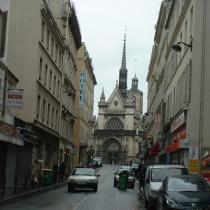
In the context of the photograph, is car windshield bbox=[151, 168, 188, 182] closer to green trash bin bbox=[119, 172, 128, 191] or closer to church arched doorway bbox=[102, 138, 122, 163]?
green trash bin bbox=[119, 172, 128, 191]

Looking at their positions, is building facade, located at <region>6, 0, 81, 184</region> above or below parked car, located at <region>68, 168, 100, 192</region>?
above

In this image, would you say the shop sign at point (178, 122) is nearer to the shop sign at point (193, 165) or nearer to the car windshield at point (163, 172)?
the shop sign at point (193, 165)

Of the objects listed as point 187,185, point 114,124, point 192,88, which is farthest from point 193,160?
point 114,124

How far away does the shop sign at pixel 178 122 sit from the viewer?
39050mm

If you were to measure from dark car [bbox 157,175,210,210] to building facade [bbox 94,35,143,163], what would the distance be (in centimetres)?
14856

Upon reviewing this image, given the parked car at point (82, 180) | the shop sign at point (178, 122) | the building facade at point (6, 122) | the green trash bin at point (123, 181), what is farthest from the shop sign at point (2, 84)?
the green trash bin at point (123, 181)

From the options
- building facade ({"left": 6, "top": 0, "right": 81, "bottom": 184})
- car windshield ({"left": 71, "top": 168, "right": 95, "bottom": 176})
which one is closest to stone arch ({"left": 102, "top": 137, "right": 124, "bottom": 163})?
building facade ({"left": 6, "top": 0, "right": 81, "bottom": 184})

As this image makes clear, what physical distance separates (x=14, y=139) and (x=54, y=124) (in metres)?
20.8

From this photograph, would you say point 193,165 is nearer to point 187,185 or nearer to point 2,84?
point 2,84

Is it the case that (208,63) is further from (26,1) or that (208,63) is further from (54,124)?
(54,124)

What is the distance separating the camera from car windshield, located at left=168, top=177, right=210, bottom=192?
1839cm

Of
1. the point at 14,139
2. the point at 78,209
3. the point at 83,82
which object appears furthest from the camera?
the point at 83,82

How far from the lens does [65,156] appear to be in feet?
212

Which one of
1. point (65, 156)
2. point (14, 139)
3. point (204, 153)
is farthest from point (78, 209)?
point (65, 156)
